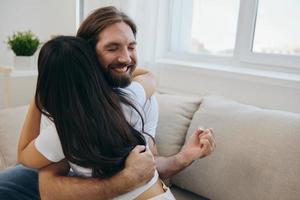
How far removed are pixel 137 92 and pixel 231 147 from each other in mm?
443

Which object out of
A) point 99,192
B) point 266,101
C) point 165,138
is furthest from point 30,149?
point 266,101

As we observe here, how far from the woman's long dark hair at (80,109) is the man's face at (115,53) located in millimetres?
107

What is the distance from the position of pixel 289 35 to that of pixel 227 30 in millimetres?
371

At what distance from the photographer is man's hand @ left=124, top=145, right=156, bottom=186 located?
35.6 inches

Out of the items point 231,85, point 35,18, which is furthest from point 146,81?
point 35,18

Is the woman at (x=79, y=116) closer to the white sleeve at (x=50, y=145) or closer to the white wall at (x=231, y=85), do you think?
the white sleeve at (x=50, y=145)

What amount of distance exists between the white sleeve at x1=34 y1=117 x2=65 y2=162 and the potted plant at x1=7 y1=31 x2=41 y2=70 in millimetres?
1214

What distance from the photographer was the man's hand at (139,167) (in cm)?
90

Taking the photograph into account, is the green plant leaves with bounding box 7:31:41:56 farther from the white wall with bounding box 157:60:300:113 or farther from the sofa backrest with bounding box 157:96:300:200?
the sofa backrest with bounding box 157:96:300:200

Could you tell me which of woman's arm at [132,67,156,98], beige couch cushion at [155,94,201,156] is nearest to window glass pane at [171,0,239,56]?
beige couch cushion at [155,94,201,156]

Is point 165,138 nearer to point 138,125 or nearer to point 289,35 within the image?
point 138,125

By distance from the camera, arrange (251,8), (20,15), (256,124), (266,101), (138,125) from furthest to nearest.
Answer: (20,15), (251,8), (266,101), (256,124), (138,125)

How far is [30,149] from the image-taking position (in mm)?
957

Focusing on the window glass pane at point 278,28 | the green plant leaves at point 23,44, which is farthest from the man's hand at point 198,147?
the green plant leaves at point 23,44
